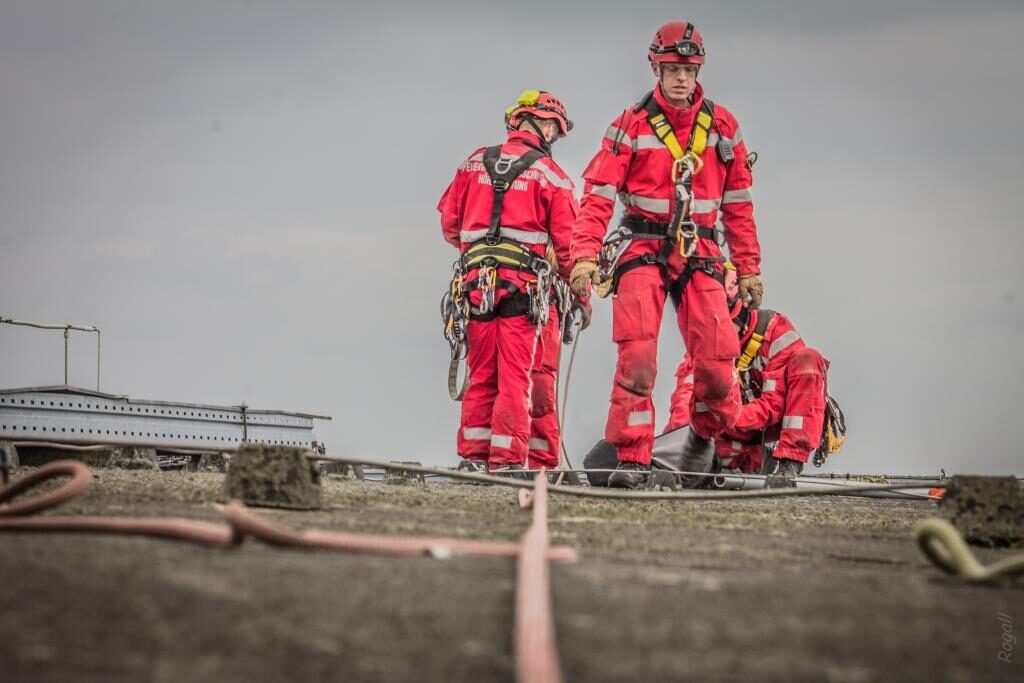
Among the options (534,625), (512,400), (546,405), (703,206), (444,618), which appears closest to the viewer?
(534,625)

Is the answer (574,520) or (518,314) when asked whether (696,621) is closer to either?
(574,520)

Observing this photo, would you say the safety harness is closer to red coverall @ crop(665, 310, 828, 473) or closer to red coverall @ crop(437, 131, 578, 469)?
red coverall @ crop(437, 131, 578, 469)

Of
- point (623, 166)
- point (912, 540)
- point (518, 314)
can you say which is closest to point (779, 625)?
point (912, 540)

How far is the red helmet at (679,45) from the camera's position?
22.9 ft

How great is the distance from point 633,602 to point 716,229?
5.12 m

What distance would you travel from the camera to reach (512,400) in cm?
800

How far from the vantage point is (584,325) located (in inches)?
354

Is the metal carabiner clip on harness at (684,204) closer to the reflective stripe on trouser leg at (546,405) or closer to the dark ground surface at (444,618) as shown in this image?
the reflective stripe on trouser leg at (546,405)

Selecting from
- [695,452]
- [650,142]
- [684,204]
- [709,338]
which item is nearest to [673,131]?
[650,142]

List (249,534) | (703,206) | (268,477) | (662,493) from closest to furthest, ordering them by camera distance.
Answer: (249,534) → (268,477) → (662,493) → (703,206)

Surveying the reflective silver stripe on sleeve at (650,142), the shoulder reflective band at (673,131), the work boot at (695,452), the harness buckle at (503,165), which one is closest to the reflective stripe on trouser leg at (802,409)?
the work boot at (695,452)

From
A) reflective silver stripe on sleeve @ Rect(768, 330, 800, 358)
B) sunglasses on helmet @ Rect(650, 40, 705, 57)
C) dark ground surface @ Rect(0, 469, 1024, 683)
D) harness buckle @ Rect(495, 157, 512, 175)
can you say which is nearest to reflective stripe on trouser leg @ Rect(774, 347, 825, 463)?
reflective silver stripe on sleeve @ Rect(768, 330, 800, 358)

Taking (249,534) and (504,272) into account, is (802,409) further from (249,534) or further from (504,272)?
(249,534)

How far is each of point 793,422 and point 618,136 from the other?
318 cm
